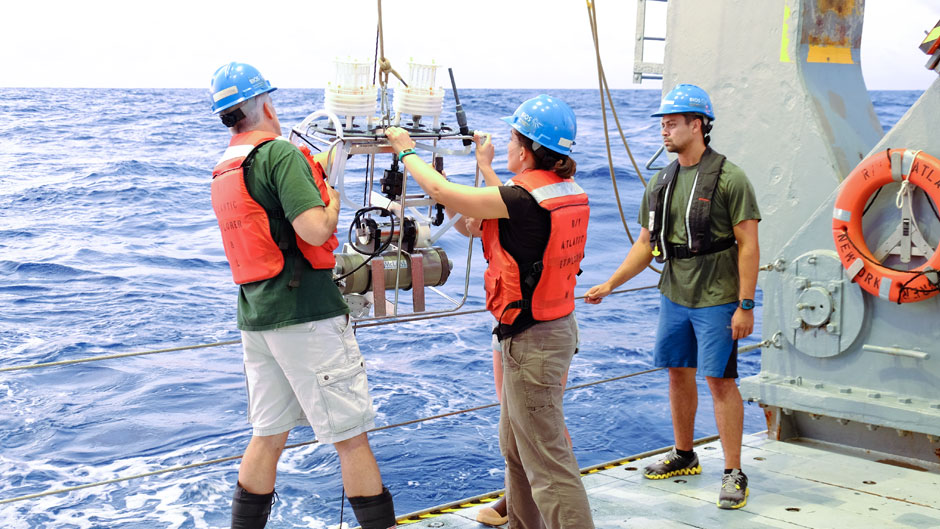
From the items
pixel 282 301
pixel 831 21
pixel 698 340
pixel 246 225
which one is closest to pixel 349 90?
pixel 246 225

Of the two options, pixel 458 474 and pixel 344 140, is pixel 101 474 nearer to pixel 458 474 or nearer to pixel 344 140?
pixel 458 474

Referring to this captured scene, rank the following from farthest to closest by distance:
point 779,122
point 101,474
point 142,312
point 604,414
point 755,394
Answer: point 142,312
point 604,414
point 101,474
point 779,122
point 755,394

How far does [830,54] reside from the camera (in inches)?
177

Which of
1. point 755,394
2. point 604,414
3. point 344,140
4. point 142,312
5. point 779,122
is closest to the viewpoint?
point 344,140

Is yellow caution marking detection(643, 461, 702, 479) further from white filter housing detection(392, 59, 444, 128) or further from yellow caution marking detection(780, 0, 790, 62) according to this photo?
yellow caution marking detection(780, 0, 790, 62)

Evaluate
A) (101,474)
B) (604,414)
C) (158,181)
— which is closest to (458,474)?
(604,414)

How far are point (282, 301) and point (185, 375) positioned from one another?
1078 centimetres

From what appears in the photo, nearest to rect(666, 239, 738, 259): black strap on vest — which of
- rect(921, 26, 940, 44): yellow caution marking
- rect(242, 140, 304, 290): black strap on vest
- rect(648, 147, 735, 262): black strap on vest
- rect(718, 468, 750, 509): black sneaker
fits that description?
rect(648, 147, 735, 262): black strap on vest

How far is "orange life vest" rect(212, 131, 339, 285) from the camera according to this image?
8.23 feet

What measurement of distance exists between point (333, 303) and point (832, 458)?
8.14ft

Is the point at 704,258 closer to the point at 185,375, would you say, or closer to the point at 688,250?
the point at 688,250

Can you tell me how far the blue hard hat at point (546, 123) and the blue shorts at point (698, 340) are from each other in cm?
108

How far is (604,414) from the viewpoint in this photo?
A: 38.4 feet

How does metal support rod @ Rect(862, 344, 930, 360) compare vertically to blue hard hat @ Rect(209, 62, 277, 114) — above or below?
below
